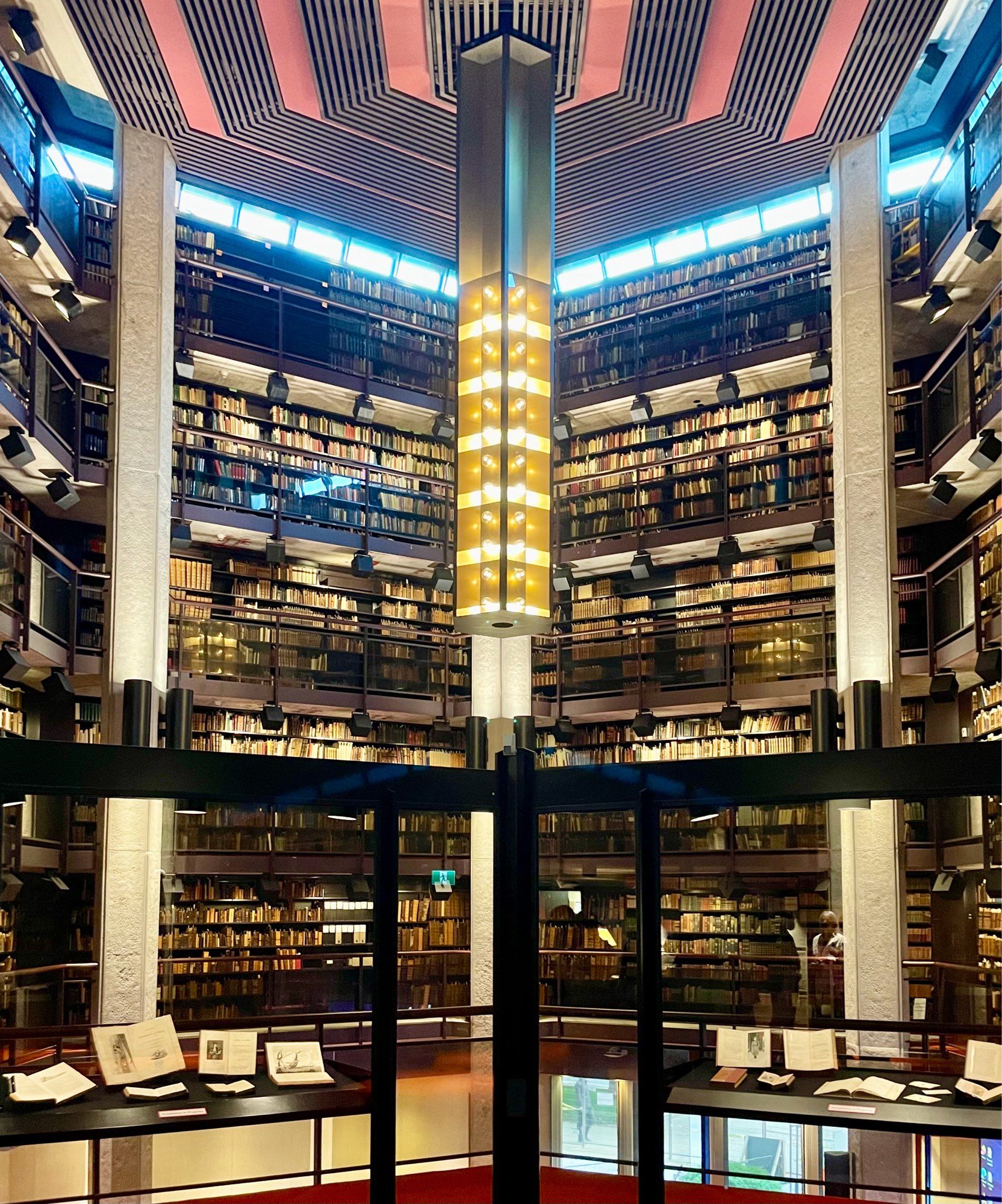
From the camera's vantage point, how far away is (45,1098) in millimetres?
3551

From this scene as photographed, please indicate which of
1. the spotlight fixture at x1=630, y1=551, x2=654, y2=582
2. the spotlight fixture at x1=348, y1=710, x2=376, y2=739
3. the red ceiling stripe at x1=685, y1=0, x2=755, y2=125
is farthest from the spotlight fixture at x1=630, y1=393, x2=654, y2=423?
the spotlight fixture at x1=348, y1=710, x2=376, y2=739

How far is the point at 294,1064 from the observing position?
154 inches

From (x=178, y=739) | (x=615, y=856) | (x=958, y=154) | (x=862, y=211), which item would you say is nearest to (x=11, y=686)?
(x=178, y=739)

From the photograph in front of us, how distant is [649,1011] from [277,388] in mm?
8410

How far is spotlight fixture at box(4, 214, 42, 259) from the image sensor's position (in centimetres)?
867

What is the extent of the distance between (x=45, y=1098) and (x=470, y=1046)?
5.51 metres

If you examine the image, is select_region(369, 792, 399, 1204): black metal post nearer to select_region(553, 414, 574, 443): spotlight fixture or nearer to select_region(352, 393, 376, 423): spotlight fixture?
select_region(352, 393, 376, 423): spotlight fixture

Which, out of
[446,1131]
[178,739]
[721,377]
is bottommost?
[446,1131]

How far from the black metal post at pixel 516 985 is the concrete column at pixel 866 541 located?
5716 millimetres

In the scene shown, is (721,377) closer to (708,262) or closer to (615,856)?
(708,262)

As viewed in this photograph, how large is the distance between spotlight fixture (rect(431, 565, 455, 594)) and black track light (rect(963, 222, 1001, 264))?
536 centimetres

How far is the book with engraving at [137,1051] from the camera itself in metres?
3.77

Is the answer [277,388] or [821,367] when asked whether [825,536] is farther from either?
[277,388]

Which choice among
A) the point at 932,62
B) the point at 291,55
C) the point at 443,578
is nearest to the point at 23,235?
the point at 291,55
